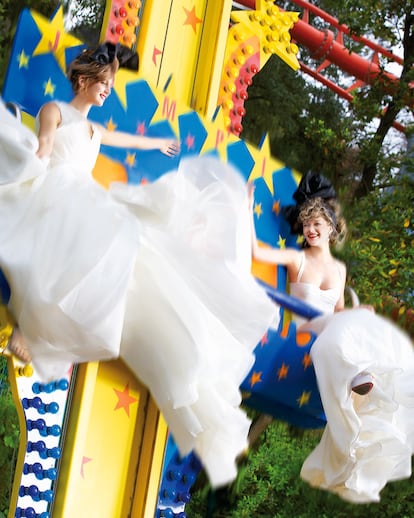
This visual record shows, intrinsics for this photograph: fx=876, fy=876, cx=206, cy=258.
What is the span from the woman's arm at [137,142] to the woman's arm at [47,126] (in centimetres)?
17

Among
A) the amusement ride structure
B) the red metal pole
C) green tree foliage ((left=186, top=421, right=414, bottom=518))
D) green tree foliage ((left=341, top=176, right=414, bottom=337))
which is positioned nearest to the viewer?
the amusement ride structure

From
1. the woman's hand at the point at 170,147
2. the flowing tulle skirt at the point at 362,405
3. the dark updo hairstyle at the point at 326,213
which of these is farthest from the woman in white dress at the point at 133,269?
the dark updo hairstyle at the point at 326,213

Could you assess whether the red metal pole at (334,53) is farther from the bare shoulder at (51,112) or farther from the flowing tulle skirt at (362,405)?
the bare shoulder at (51,112)

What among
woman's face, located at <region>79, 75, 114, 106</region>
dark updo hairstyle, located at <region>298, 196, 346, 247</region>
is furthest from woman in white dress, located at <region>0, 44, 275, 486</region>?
dark updo hairstyle, located at <region>298, 196, 346, 247</region>

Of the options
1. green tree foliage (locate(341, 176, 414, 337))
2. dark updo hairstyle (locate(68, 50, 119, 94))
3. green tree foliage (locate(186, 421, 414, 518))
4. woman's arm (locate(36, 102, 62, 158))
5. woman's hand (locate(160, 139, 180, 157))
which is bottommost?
green tree foliage (locate(186, 421, 414, 518))

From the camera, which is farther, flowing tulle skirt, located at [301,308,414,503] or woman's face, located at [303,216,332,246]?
woman's face, located at [303,216,332,246]

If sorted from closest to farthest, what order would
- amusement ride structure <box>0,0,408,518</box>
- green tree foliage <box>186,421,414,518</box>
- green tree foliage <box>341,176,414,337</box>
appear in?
amusement ride structure <box>0,0,408,518</box> < green tree foliage <box>341,176,414,337</box> < green tree foliage <box>186,421,414,518</box>

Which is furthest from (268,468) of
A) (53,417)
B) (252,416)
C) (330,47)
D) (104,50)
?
(104,50)

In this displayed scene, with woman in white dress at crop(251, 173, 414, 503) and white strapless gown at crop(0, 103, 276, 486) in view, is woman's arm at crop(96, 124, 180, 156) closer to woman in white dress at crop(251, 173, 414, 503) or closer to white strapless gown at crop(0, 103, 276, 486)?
white strapless gown at crop(0, 103, 276, 486)

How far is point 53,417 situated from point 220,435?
1.31 ft

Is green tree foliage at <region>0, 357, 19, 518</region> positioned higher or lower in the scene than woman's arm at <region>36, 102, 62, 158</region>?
lower

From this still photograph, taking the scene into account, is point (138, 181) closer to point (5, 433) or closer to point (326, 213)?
Result: point (326, 213)

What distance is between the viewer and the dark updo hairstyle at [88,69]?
6.25 feet

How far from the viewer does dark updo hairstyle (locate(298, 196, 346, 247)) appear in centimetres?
250
